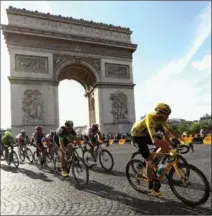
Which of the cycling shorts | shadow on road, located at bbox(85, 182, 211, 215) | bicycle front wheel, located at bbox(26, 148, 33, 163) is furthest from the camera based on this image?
bicycle front wheel, located at bbox(26, 148, 33, 163)

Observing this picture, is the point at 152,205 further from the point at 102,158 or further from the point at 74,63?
the point at 74,63

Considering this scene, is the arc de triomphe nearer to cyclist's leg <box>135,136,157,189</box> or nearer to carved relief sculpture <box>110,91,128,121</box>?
carved relief sculpture <box>110,91,128,121</box>

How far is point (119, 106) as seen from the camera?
117ft

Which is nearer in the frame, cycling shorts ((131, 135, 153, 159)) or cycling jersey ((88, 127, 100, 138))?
cycling shorts ((131, 135, 153, 159))

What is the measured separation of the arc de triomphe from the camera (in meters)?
31.0

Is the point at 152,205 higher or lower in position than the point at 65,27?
lower

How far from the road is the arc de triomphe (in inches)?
884

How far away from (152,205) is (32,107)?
26.3 meters

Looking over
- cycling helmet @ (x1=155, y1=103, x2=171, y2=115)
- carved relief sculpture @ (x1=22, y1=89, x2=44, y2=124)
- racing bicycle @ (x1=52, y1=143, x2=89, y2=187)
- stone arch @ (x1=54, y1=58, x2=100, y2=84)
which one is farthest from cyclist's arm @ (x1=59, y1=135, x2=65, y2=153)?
stone arch @ (x1=54, y1=58, x2=100, y2=84)

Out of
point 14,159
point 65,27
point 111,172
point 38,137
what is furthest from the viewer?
point 65,27

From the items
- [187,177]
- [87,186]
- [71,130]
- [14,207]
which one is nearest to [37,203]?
[14,207]

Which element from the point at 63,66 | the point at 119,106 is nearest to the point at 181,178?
the point at 63,66

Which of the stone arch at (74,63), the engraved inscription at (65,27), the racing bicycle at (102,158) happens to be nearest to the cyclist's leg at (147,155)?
the racing bicycle at (102,158)

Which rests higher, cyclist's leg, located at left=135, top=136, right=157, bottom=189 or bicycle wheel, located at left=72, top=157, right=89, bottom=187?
cyclist's leg, located at left=135, top=136, right=157, bottom=189
